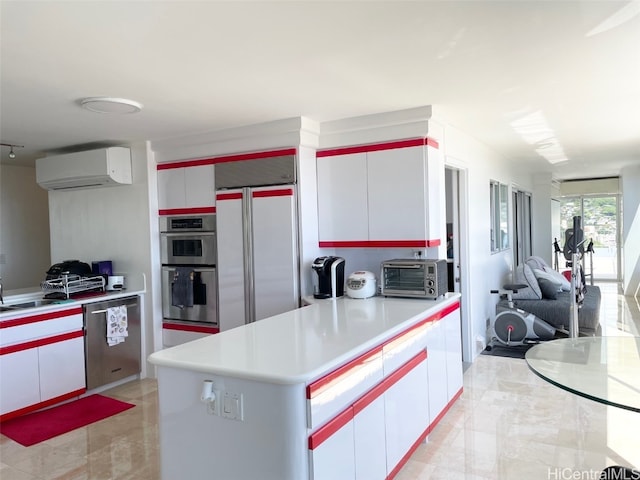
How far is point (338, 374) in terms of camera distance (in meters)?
2.05

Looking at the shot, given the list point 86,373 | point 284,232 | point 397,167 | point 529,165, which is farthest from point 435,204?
point 529,165

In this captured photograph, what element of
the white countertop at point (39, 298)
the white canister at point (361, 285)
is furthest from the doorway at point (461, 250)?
the white countertop at point (39, 298)

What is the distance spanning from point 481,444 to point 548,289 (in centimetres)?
360

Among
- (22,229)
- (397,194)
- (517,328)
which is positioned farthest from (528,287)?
(22,229)

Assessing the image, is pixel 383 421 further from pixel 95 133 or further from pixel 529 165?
pixel 529 165

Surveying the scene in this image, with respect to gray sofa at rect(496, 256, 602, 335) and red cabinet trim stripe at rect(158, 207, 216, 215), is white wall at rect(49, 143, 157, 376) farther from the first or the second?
gray sofa at rect(496, 256, 602, 335)

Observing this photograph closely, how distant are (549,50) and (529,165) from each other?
18.6 ft

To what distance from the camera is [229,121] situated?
3.83 m

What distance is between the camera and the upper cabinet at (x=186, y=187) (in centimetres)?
436

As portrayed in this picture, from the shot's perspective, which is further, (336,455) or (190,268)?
(190,268)

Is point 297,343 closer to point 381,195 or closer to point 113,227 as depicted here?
point 381,195

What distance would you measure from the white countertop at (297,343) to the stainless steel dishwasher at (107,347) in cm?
219

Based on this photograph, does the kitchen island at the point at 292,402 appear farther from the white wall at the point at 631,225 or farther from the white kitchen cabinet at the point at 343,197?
the white wall at the point at 631,225

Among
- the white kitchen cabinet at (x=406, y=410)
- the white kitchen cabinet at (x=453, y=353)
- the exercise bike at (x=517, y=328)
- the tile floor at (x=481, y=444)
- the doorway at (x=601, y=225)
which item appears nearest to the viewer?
the white kitchen cabinet at (x=406, y=410)
